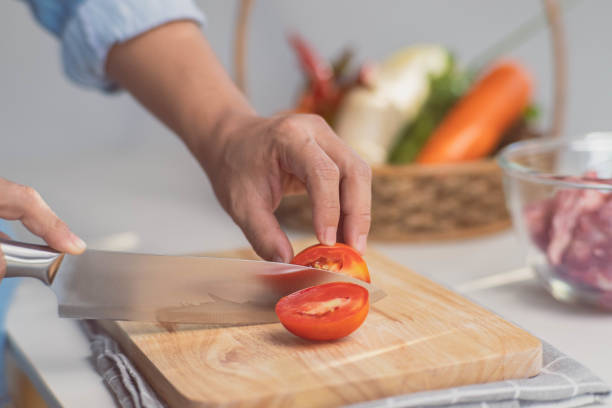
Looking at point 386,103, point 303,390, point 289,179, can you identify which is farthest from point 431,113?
point 303,390

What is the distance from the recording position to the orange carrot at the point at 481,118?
1535 mm

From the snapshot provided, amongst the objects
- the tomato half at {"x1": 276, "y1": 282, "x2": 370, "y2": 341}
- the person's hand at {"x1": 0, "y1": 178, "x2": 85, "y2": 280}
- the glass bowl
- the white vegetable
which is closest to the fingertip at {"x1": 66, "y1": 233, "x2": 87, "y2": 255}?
the person's hand at {"x1": 0, "y1": 178, "x2": 85, "y2": 280}

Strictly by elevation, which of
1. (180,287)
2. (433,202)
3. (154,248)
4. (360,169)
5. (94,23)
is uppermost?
(94,23)

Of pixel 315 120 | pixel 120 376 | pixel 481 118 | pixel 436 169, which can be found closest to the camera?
pixel 120 376

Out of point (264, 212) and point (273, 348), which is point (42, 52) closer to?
point (264, 212)

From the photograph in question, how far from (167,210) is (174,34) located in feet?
2.08

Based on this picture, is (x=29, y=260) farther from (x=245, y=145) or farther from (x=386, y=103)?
(x=386, y=103)

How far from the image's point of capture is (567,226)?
0.95m

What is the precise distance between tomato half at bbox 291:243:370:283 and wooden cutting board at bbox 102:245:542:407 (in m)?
0.05

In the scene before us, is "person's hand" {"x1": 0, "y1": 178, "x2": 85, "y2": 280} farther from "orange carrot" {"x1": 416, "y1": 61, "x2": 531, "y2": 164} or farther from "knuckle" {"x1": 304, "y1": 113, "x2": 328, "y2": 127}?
"orange carrot" {"x1": 416, "y1": 61, "x2": 531, "y2": 164}

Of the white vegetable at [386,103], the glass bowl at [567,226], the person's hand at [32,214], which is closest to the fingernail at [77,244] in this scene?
the person's hand at [32,214]

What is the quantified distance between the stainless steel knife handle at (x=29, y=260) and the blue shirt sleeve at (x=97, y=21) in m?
0.42

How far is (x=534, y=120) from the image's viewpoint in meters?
1.76

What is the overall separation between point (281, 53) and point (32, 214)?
70.0 inches
